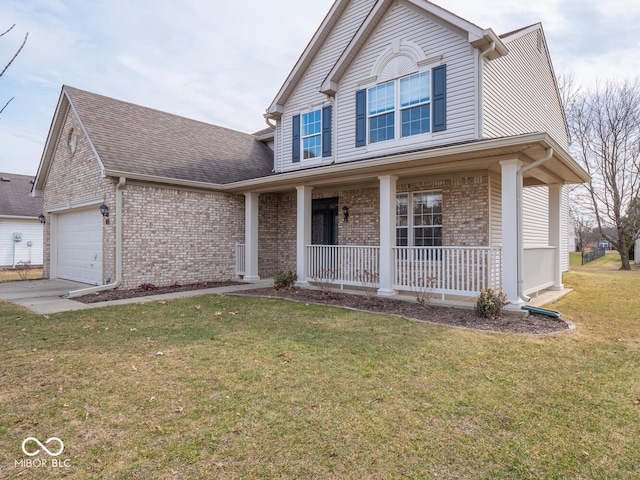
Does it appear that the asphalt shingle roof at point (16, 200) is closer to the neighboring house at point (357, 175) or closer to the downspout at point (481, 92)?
the neighboring house at point (357, 175)

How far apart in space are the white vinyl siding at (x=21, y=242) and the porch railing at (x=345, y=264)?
18.8 meters

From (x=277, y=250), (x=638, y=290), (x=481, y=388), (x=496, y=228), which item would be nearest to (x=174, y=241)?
(x=277, y=250)

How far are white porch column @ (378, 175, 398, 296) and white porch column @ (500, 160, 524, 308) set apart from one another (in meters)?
2.47

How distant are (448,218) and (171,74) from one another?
12.5 meters

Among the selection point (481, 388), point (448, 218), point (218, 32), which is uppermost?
point (218, 32)

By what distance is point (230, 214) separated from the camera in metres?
12.6

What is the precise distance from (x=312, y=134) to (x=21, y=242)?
18634 millimetres

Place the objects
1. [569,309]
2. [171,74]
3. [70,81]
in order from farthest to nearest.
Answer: [171,74]
[70,81]
[569,309]

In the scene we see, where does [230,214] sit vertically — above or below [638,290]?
above

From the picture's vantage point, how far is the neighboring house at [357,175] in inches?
331

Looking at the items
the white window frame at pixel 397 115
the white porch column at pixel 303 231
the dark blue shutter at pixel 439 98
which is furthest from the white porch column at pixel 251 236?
the dark blue shutter at pixel 439 98

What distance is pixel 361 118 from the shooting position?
10.7 meters

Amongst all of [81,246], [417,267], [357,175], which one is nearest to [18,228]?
[81,246]

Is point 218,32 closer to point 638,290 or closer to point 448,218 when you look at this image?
point 448,218
